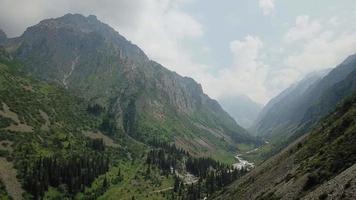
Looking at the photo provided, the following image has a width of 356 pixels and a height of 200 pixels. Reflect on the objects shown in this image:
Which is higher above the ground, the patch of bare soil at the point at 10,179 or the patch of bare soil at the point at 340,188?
the patch of bare soil at the point at 10,179

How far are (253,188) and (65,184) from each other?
101913 millimetres

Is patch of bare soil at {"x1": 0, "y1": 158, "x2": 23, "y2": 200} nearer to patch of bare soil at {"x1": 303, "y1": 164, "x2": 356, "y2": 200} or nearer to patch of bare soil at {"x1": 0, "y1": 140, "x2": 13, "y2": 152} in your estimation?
patch of bare soil at {"x1": 0, "y1": 140, "x2": 13, "y2": 152}

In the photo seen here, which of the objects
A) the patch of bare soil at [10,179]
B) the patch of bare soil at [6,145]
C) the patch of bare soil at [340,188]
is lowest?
the patch of bare soil at [340,188]

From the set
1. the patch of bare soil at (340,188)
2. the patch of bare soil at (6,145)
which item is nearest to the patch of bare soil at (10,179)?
the patch of bare soil at (6,145)

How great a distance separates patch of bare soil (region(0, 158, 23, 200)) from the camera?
152250 mm

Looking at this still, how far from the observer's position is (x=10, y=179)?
15988 cm

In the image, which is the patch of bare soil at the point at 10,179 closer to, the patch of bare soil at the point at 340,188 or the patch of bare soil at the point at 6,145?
the patch of bare soil at the point at 6,145

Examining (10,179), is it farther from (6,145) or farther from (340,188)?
(340,188)

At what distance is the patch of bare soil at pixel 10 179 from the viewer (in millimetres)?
152250

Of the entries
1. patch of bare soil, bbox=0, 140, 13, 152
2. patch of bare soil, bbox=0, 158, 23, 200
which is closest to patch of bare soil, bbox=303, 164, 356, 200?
patch of bare soil, bbox=0, 158, 23, 200

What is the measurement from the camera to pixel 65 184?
181375 millimetres

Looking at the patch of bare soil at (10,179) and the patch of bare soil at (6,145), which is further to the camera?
the patch of bare soil at (6,145)

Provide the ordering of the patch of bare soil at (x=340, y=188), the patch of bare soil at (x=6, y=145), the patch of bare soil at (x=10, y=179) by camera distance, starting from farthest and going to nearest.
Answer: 1. the patch of bare soil at (x=6, y=145)
2. the patch of bare soil at (x=10, y=179)
3. the patch of bare soil at (x=340, y=188)

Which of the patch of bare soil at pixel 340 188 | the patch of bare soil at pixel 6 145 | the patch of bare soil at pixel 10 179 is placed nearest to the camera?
the patch of bare soil at pixel 340 188
